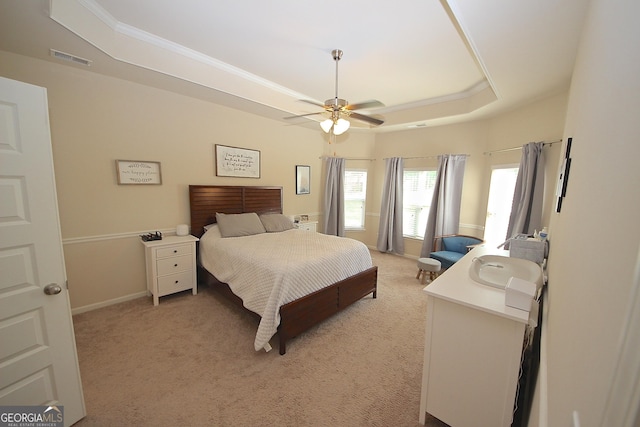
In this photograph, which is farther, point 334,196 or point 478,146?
point 334,196

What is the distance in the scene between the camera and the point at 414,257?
16.6 ft

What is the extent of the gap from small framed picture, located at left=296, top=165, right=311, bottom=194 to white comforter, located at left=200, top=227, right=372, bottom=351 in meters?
1.57

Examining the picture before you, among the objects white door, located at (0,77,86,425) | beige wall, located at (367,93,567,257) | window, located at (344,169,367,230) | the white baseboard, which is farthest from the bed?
beige wall, located at (367,93,567,257)

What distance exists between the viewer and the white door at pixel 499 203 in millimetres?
3688

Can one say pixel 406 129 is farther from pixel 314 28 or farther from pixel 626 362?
pixel 626 362

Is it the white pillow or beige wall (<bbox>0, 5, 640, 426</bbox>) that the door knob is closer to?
beige wall (<bbox>0, 5, 640, 426</bbox>)

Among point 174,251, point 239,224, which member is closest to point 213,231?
point 239,224

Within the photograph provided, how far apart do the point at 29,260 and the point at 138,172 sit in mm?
2020

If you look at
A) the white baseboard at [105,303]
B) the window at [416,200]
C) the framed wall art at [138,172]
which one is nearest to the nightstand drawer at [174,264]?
the white baseboard at [105,303]

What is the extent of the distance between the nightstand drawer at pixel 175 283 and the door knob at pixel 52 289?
172 cm

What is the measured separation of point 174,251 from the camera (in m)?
3.09

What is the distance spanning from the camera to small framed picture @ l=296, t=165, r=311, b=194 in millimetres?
4852

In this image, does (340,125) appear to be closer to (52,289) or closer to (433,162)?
(52,289)
